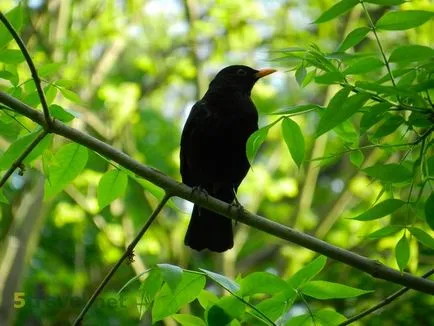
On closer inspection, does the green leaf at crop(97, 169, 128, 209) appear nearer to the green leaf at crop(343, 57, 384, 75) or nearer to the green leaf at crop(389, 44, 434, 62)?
the green leaf at crop(343, 57, 384, 75)

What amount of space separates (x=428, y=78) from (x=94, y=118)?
5.89 metres

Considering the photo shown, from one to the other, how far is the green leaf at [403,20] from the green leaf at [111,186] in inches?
41.9

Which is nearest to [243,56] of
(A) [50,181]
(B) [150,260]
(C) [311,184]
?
(C) [311,184]

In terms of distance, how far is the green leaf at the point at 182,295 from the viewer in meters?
2.41

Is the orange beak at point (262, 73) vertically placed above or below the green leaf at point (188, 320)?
above

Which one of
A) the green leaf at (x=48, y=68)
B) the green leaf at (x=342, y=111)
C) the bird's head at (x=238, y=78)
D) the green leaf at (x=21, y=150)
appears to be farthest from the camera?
the bird's head at (x=238, y=78)

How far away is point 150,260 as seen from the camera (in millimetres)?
9336

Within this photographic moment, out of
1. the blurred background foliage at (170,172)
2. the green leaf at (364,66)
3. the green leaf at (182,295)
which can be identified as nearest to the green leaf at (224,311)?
the green leaf at (182,295)

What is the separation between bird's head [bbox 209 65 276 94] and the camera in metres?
5.08

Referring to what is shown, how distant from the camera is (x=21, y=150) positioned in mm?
2580

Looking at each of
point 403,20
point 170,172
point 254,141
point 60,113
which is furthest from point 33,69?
point 170,172

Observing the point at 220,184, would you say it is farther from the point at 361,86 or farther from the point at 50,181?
the point at 361,86

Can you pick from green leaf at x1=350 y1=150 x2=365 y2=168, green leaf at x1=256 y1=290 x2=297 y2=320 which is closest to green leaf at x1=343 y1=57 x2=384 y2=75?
green leaf at x1=350 y1=150 x2=365 y2=168

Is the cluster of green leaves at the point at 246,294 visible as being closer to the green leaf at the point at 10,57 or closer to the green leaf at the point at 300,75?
the green leaf at the point at 300,75
